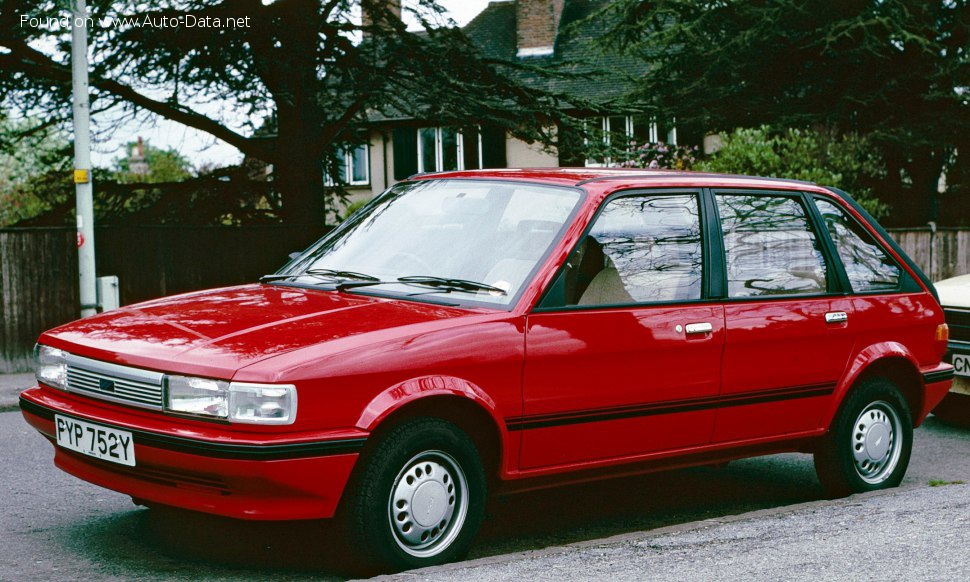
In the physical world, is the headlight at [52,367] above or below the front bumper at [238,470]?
above

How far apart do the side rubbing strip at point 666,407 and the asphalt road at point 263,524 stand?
65 centimetres

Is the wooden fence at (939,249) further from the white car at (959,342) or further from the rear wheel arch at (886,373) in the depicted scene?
the rear wheel arch at (886,373)

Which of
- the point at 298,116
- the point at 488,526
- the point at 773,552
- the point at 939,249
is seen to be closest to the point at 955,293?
the point at 488,526

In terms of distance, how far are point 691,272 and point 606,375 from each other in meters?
0.83

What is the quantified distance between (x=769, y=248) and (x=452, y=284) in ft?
6.18

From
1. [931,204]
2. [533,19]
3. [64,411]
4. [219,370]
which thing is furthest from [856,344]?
[533,19]

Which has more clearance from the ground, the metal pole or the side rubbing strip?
the metal pole

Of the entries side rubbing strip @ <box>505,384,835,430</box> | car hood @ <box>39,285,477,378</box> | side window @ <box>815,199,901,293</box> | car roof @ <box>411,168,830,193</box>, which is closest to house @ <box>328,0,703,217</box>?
side window @ <box>815,199,901,293</box>

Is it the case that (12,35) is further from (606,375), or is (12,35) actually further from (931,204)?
(931,204)

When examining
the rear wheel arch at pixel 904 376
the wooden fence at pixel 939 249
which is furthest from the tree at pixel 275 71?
the rear wheel arch at pixel 904 376

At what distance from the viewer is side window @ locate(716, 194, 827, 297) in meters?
6.23

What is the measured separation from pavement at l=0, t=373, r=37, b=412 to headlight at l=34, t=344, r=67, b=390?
5.90m

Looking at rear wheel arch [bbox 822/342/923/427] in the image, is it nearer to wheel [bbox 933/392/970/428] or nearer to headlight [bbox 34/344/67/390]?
wheel [bbox 933/392/970/428]

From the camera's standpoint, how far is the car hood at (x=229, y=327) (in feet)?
15.5
